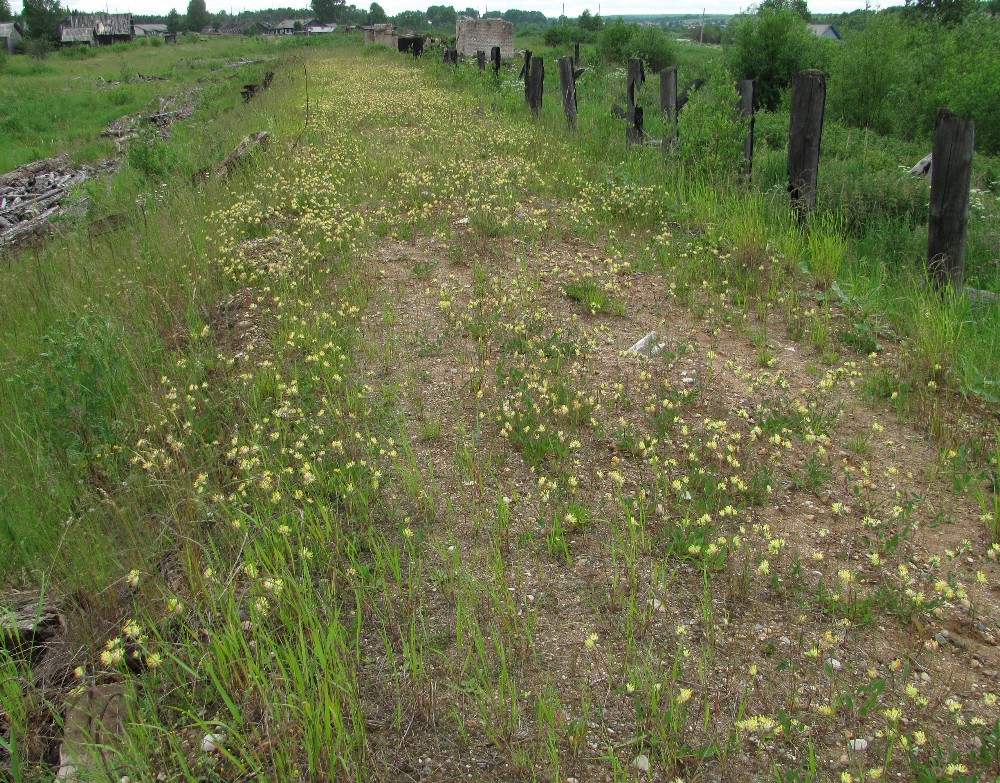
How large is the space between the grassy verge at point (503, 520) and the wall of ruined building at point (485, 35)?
34.7 m

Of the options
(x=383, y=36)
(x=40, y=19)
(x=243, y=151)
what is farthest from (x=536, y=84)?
(x=40, y=19)

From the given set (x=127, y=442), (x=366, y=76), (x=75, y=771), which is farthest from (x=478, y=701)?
(x=366, y=76)

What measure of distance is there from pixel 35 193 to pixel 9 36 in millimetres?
73839

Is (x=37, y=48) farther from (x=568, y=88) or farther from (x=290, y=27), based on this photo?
(x=290, y=27)

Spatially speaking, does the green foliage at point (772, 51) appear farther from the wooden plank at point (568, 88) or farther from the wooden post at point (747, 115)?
the wooden post at point (747, 115)

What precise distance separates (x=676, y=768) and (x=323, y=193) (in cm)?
864

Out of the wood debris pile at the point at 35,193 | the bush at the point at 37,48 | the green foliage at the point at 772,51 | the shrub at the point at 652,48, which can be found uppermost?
the bush at the point at 37,48

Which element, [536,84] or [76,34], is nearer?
[536,84]

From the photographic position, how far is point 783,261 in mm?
6992

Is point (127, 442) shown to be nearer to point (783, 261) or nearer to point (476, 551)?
point (476, 551)

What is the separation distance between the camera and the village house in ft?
260

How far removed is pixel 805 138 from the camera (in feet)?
25.2

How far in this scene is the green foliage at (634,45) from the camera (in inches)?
1607

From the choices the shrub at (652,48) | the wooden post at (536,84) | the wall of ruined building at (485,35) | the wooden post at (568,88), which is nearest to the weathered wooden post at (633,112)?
the wooden post at (568,88)
